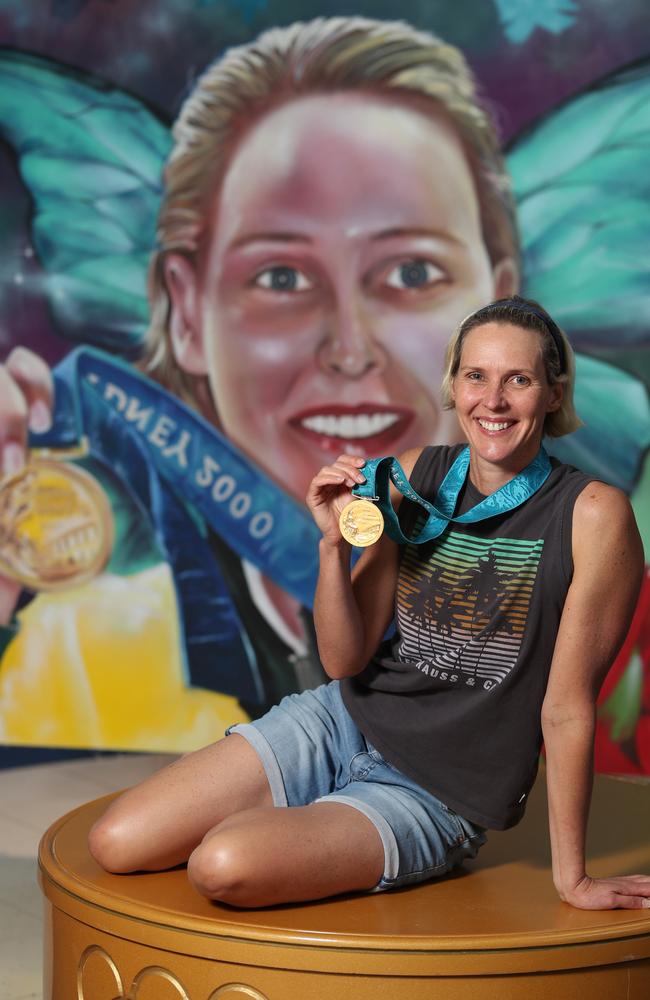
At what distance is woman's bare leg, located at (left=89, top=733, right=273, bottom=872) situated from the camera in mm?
2031

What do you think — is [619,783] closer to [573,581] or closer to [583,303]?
[573,581]

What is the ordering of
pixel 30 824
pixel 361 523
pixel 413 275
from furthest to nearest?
pixel 413 275, pixel 30 824, pixel 361 523

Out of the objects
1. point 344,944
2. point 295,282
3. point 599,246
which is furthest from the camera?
point 295,282

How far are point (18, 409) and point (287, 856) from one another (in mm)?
3105

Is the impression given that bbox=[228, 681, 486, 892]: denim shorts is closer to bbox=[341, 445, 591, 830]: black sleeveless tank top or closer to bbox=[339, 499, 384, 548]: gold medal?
bbox=[341, 445, 591, 830]: black sleeveless tank top

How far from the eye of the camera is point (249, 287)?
14.4ft

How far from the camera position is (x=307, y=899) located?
1.89 m

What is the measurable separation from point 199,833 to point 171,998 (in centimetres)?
31

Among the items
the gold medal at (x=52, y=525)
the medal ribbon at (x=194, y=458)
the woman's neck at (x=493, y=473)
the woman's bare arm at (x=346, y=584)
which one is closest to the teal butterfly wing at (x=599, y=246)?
the medal ribbon at (x=194, y=458)

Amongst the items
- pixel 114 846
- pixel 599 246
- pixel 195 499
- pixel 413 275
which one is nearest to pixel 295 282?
pixel 413 275

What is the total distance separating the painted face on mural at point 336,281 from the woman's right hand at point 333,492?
2207 mm

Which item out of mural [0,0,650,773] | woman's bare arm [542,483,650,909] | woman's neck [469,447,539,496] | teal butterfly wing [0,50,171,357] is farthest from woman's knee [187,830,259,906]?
teal butterfly wing [0,50,171,357]

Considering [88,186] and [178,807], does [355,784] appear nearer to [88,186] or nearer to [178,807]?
[178,807]

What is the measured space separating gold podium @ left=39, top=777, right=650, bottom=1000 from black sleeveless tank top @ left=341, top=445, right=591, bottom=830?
189mm
